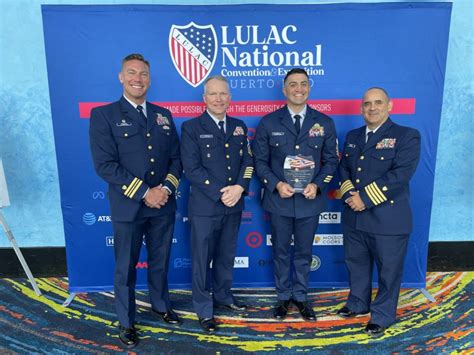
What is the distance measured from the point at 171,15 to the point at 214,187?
4.39 feet

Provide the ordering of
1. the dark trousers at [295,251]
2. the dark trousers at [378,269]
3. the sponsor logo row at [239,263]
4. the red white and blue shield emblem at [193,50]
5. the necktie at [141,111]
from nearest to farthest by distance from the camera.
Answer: the necktie at [141,111], the dark trousers at [378,269], the dark trousers at [295,251], the red white and blue shield emblem at [193,50], the sponsor logo row at [239,263]

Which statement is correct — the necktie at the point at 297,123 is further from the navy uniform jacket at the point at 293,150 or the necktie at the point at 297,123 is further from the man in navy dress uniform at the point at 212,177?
the man in navy dress uniform at the point at 212,177

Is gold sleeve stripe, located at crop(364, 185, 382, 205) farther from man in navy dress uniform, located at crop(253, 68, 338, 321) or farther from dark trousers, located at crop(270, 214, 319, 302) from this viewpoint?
dark trousers, located at crop(270, 214, 319, 302)

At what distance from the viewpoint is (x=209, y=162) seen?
99.3 inches

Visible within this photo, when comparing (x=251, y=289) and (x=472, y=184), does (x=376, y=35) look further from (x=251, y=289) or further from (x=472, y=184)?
(x=251, y=289)

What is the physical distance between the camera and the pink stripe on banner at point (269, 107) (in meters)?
2.91

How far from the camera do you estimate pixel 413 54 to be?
2.83m

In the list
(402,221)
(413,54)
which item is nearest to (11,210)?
(402,221)

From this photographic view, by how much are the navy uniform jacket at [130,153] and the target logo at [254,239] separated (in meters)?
0.87

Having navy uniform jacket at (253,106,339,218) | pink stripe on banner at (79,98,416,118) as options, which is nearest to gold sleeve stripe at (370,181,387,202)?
navy uniform jacket at (253,106,339,218)

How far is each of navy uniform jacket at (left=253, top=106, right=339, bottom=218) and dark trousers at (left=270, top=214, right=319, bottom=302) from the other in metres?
0.09

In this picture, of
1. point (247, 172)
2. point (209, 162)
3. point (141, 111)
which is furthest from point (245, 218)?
point (141, 111)

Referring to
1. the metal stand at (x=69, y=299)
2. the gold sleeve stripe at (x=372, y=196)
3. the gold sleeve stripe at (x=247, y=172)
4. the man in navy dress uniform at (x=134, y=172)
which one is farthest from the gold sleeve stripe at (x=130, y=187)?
Answer: the gold sleeve stripe at (x=372, y=196)

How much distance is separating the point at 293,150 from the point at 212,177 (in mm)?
586
